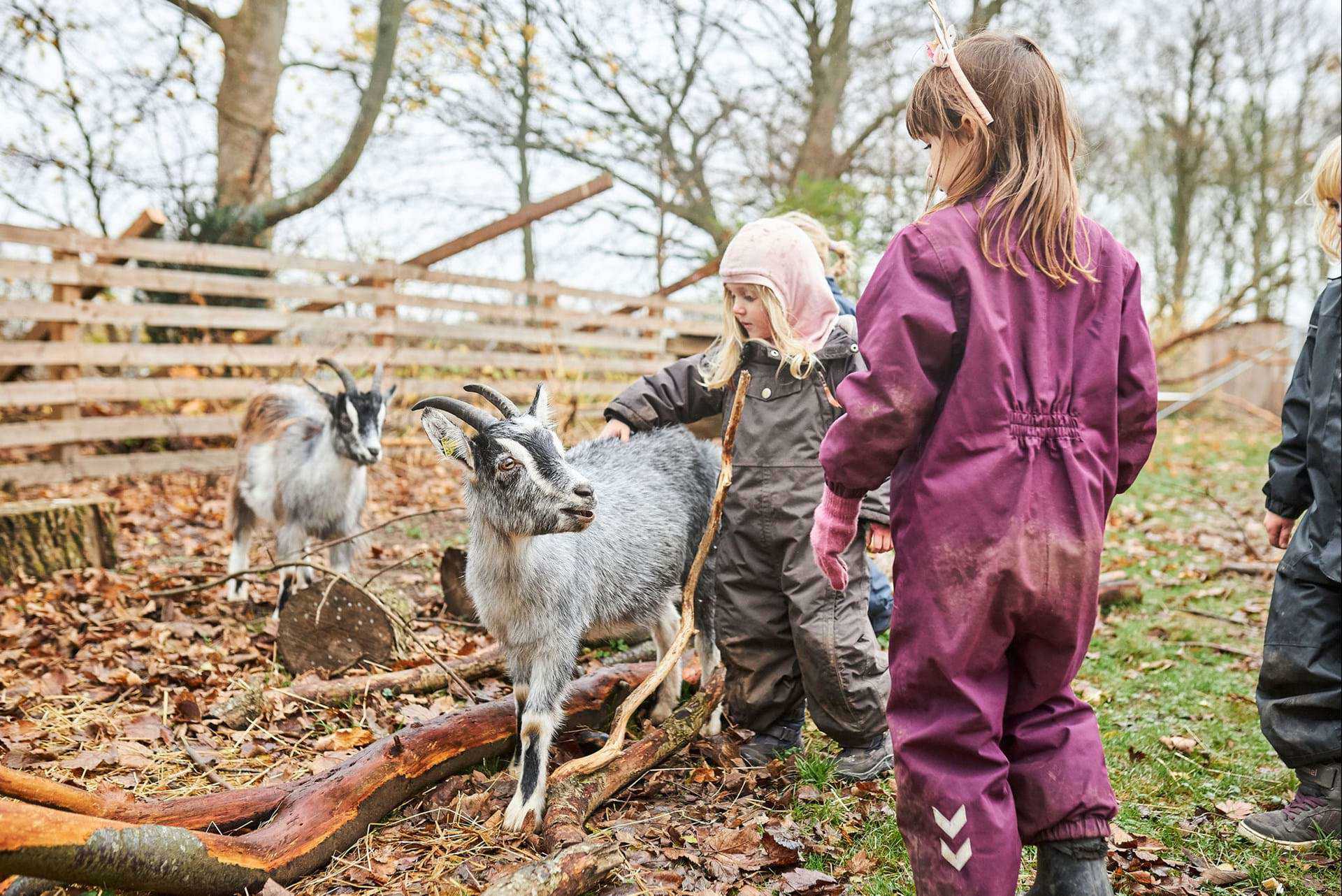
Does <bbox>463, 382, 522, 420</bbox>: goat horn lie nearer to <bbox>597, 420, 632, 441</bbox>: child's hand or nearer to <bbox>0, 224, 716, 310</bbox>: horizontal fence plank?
<bbox>597, 420, 632, 441</bbox>: child's hand

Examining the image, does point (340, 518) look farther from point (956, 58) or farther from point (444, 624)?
point (956, 58)

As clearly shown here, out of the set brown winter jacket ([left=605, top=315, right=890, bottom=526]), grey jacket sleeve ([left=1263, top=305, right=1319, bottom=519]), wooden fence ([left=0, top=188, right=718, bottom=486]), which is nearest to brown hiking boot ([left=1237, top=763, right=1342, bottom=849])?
grey jacket sleeve ([left=1263, top=305, right=1319, bottom=519])

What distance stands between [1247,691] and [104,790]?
16.5 ft

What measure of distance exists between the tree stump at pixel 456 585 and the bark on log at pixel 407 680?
0.78 meters

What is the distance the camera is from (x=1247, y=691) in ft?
14.7

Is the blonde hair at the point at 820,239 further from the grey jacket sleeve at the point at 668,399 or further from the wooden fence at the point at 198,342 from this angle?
the wooden fence at the point at 198,342

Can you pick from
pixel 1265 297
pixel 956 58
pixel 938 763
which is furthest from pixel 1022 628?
pixel 1265 297

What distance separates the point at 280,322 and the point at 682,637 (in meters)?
8.39

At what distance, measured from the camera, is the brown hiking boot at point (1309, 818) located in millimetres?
3072

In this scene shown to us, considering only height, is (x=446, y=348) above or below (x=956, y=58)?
below

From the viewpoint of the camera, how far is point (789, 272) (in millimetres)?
3629

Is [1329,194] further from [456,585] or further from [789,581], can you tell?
[456,585]

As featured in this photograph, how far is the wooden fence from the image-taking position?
9070 mm

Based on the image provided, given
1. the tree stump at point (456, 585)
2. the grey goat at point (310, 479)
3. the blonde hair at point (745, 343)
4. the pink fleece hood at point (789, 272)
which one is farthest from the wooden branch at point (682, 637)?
the grey goat at point (310, 479)
